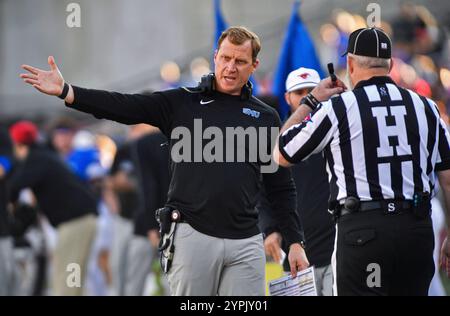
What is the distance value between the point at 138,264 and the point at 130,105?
5.66 metres

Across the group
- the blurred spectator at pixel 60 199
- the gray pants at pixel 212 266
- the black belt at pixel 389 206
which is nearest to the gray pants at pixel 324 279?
the gray pants at pixel 212 266

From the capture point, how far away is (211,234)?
644 cm

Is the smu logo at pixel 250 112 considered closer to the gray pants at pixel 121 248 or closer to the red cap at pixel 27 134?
the red cap at pixel 27 134

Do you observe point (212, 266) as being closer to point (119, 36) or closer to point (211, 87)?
point (211, 87)

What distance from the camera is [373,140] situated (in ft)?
20.1

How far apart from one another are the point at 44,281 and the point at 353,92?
379 inches

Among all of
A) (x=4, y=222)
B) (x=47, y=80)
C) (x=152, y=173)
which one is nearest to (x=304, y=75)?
(x=47, y=80)

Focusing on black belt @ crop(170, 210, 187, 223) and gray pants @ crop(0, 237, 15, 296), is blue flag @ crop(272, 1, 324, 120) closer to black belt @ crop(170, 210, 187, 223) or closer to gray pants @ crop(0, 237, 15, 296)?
gray pants @ crop(0, 237, 15, 296)

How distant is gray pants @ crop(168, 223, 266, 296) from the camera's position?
21.0 feet

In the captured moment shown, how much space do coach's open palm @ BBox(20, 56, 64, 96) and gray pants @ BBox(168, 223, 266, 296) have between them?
113 centimetres
